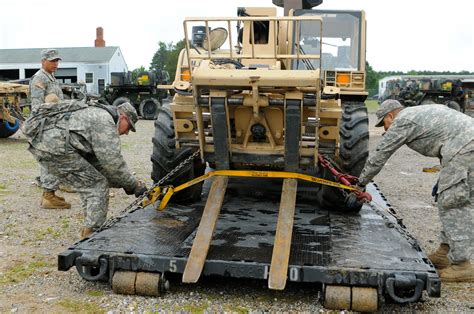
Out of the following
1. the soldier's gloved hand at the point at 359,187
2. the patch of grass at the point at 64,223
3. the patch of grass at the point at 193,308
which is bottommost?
the patch of grass at the point at 193,308

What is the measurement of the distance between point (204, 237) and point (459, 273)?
2.05 metres

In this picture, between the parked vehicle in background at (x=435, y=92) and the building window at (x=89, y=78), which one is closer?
the parked vehicle in background at (x=435, y=92)

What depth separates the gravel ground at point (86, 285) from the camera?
4320mm

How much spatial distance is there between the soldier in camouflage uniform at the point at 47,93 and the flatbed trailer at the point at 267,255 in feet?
6.22

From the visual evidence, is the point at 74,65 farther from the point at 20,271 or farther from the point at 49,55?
the point at 20,271

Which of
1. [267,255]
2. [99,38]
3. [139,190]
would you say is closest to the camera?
[267,255]

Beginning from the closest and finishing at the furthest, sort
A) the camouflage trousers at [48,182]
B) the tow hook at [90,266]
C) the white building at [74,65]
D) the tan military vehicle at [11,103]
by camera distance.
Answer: the tow hook at [90,266], the camouflage trousers at [48,182], the tan military vehicle at [11,103], the white building at [74,65]

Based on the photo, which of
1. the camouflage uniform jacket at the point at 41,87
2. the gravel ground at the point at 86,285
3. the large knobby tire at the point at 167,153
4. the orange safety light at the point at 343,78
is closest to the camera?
the gravel ground at the point at 86,285

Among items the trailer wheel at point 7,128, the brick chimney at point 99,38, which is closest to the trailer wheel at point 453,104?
the trailer wheel at point 7,128

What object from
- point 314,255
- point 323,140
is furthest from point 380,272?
point 323,140

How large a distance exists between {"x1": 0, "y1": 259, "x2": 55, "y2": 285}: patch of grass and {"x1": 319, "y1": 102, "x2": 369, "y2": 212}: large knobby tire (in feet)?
8.78

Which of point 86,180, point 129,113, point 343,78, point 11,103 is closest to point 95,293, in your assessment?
point 86,180

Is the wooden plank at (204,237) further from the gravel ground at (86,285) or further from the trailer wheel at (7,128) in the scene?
the trailer wheel at (7,128)

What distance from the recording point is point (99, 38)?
51906mm
